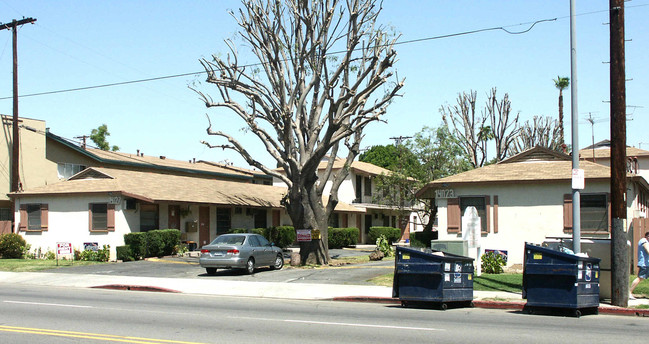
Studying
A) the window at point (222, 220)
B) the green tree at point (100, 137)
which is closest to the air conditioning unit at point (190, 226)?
the window at point (222, 220)

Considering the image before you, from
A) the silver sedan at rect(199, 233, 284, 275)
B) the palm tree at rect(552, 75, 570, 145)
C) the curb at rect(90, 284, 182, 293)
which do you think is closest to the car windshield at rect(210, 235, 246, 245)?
the silver sedan at rect(199, 233, 284, 275)

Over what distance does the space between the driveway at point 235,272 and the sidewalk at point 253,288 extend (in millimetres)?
1062

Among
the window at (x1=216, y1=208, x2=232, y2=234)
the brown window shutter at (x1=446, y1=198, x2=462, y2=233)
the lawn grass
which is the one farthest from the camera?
the window at (x1=216, y1=208, x2=232, y2=234)

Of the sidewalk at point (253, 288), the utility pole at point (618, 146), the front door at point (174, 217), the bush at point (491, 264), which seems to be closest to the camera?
the utility pole at point (618, 146)

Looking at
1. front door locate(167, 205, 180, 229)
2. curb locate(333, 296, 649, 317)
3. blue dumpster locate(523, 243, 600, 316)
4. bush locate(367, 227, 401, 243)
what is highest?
front door locate(167, 205, 180, 229)

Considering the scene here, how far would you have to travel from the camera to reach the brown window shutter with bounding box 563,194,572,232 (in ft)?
77.2

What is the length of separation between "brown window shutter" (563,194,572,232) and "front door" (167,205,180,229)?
18326mm

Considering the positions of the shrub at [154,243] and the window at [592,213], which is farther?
the shrub at [154,243]

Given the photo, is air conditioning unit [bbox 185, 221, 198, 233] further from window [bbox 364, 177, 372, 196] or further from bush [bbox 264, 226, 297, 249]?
window [bbox 364, 177, 372, 196]

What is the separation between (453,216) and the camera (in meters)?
25.4

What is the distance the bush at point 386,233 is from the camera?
48.7 meters

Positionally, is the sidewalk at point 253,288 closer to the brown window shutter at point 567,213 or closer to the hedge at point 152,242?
the hedge at point 152,242

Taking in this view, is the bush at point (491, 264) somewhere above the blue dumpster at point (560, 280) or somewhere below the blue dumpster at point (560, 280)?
below

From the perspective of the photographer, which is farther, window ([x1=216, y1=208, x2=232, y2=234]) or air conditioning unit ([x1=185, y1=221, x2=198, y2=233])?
window ([x1=216, y1=208, x2=232, y2=234])
